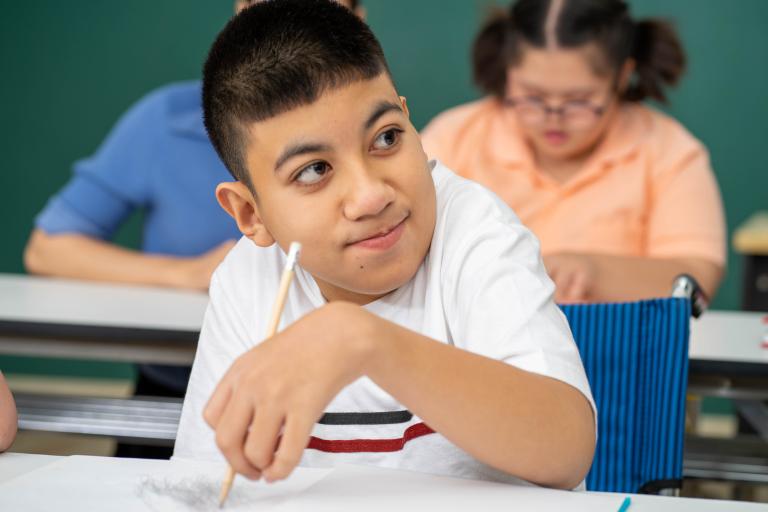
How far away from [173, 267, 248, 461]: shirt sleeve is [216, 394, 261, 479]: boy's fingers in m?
0.28

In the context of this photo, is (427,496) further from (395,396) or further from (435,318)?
(435,318)

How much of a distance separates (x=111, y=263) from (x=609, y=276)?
1044 millimetres

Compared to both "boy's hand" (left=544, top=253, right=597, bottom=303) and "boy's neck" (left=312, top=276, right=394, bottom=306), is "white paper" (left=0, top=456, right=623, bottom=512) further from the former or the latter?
"boy's hand" (left=544, top=253, right=597, bottom=303)

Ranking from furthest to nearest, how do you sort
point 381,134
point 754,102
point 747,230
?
point 754,102
point 747,230
point 381,134

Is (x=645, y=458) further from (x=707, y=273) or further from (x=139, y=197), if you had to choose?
(x=139, y=197)

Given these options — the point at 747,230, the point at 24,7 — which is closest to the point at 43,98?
the point at 24,7

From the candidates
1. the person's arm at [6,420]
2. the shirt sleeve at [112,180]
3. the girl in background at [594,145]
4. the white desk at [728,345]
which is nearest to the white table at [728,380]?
the white desk at [728,345]

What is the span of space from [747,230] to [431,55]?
128cm

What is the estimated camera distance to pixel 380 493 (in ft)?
2.44

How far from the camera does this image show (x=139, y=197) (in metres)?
2.23

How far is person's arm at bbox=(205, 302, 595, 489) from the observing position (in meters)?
0.68

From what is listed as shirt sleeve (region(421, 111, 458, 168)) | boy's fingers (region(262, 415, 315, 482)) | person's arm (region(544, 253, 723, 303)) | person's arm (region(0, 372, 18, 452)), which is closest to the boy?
boy's fingers (region(262, 415, 315, 482))

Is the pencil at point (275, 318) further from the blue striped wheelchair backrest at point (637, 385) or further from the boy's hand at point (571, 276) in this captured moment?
the boy's hand at point (571, 276)

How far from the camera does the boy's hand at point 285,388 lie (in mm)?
675
